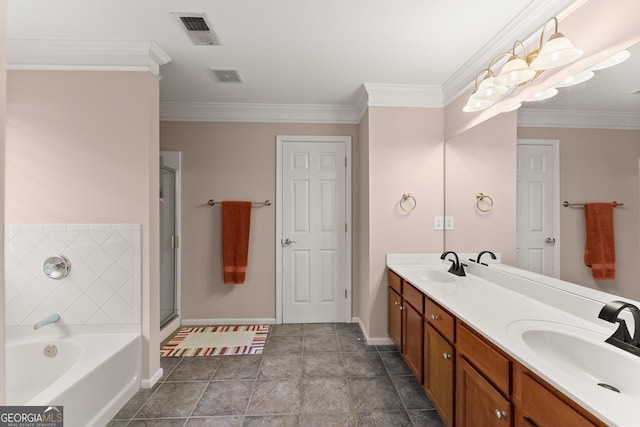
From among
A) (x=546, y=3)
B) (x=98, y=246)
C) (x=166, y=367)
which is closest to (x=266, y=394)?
(x=166, y=367)

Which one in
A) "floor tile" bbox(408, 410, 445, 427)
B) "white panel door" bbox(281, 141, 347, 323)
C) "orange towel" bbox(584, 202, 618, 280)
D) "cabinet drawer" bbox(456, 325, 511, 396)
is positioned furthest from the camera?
"white panel door" bbox(281, 141, 347, 323)

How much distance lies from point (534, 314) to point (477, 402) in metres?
0.51

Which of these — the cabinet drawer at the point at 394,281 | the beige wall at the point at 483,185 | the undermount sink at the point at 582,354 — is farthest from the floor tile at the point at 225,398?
the beige wall at the point at 483,185

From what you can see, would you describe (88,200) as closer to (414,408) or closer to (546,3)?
(414,408)

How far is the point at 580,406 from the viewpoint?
2.63ft

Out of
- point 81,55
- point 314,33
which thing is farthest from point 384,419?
point 81,55

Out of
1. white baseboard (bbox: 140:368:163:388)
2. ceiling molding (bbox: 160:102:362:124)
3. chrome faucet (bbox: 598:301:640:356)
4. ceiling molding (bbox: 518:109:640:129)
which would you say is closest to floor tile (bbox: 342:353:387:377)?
white baseboard (bbox: 140:368:163:388)

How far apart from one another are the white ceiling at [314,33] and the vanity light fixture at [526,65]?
23 centimetres

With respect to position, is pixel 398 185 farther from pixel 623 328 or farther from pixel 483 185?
pixel 623 328

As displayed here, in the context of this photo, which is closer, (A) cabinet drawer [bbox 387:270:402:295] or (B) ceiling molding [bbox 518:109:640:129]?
(B) ceiling molding [bbox 518:109:640:129]

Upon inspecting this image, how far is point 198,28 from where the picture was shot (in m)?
1.84

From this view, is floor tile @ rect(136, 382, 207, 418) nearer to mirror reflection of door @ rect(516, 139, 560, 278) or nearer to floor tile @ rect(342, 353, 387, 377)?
floor tile @ rect(342, 353, 387, 377)

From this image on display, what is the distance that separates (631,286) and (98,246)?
9.63 ft

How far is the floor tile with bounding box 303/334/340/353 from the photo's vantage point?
8.75 feet
